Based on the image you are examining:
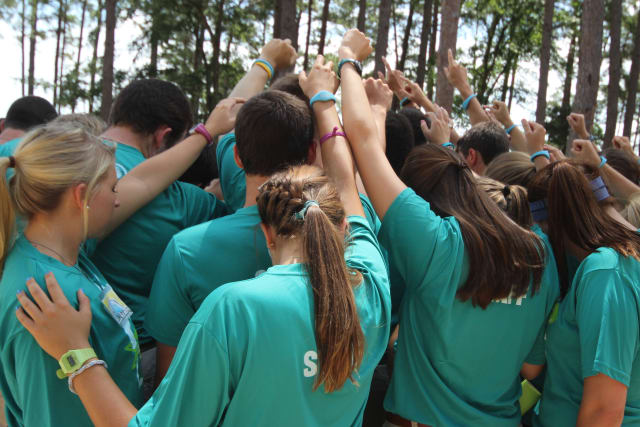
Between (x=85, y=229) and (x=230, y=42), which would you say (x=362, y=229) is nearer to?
(x=85, y=229)

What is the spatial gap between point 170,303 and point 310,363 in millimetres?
884

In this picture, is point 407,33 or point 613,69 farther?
point 407,33

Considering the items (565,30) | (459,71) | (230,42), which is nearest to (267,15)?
(230,42)

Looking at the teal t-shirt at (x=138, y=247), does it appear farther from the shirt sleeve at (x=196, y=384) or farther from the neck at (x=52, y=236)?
the shirt sleeve at (x=196, y=384)

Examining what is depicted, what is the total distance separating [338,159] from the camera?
6.65 ft

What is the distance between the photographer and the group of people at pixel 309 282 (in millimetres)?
1427

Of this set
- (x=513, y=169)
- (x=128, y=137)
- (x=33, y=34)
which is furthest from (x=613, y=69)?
(x=33, y=34)

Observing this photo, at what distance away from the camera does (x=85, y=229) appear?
6.65 ft

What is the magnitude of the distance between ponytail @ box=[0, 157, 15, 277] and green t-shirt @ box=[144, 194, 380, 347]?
0.58 meters

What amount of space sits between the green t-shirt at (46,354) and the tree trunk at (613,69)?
17205 millimetres

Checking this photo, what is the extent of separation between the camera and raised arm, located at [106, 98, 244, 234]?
2.34m

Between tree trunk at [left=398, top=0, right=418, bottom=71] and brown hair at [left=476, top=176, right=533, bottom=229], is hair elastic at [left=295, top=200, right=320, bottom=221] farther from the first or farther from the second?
tree trunk at [left=398, top=0, right=418, bottom=71]

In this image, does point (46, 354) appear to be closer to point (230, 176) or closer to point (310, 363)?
point (310, 363)

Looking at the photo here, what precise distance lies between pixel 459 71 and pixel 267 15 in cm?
1962
